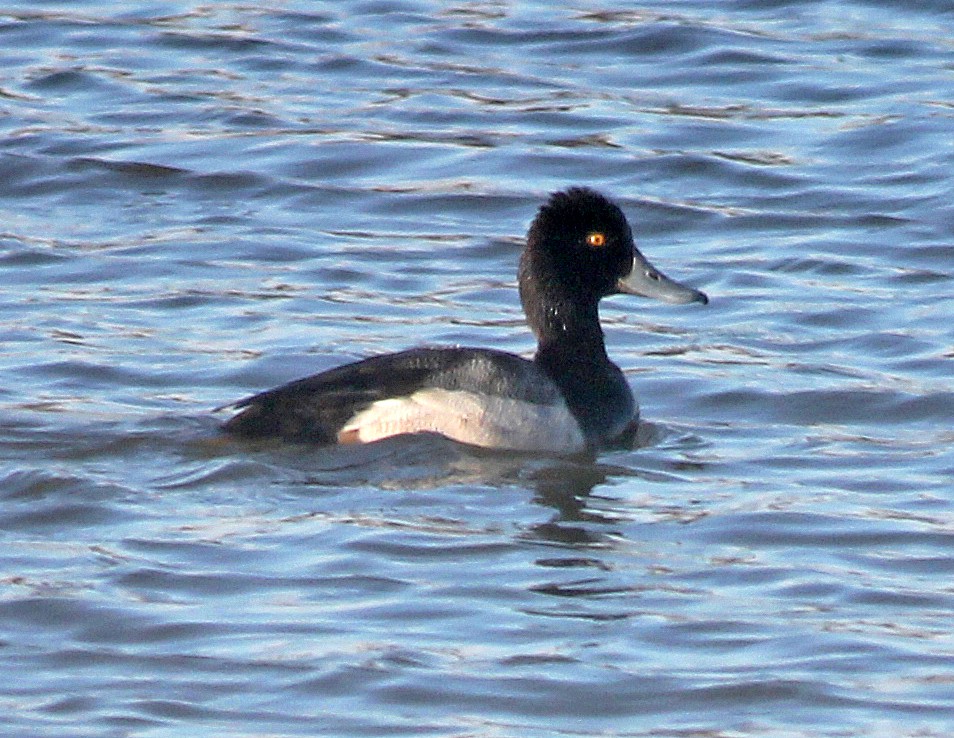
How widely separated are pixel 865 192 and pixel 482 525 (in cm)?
567

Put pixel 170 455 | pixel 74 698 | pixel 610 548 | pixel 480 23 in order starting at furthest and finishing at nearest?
pixel 480 23 < pixel 170 455 < pixel 610 548 < pixel 74 698

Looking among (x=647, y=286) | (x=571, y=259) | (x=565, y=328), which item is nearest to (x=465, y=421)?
(x=565, y=328)

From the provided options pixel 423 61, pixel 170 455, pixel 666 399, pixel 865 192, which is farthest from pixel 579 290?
pixel 423 61

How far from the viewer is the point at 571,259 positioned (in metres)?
10.2

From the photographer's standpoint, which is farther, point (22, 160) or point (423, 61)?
point (423, 61)

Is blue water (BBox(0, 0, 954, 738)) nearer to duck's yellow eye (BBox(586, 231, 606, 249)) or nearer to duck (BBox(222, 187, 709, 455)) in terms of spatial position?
duck (BBox(222, 187, 709, 455))

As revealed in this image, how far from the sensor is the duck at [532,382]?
923cm

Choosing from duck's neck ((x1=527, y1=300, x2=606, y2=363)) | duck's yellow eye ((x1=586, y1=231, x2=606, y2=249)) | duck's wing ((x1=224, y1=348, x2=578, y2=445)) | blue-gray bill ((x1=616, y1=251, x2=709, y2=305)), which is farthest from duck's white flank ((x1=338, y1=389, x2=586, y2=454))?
blue-gray bill ((x1=616, y1=251, x2=709, y2=305))

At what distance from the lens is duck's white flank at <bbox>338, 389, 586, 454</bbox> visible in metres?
9.28

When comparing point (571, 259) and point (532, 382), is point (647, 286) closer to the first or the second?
point (571, 259)

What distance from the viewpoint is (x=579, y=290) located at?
10.3 metres

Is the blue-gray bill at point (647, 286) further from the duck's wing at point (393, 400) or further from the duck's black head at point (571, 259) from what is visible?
the duck's wing at point (393, 400)

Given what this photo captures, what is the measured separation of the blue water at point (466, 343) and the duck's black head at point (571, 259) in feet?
1.68

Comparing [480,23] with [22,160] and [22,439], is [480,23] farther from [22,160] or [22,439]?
[22,439]
